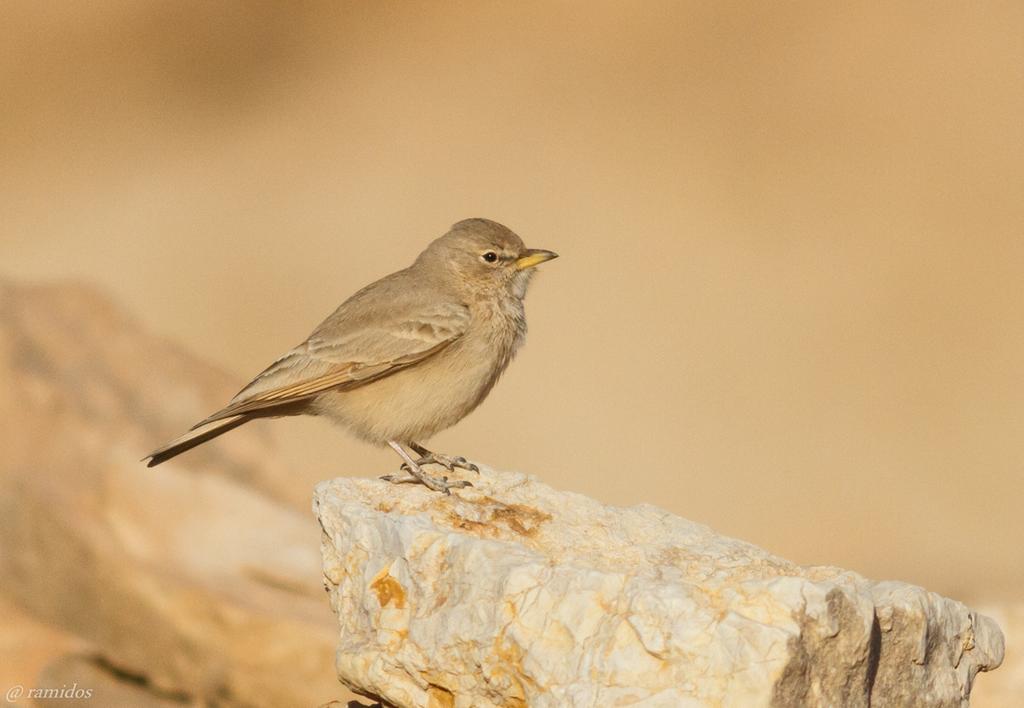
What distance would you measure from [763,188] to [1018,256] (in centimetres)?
420

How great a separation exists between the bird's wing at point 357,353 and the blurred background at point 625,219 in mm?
4525

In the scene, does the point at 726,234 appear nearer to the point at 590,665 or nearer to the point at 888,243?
the point at 888,243

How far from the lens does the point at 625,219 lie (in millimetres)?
23625

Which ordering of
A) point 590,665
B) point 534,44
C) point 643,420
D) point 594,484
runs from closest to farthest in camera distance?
point 590,665
point 594,484
point 643,420
point 534,44

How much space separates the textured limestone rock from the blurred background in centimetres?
692

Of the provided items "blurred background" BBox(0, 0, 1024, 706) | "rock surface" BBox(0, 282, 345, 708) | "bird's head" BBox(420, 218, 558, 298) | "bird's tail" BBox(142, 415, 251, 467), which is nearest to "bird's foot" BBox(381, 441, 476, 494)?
"bird's tail" BBox(142, 415, 251, 467)

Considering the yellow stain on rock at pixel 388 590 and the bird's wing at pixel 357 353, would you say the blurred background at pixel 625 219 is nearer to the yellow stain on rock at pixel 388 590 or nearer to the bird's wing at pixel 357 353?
the bird's wing at pixel 357 353

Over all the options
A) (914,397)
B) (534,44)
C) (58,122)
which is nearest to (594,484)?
(914,397)

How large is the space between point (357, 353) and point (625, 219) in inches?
598

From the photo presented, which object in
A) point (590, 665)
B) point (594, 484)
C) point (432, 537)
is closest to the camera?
point (590, 665)

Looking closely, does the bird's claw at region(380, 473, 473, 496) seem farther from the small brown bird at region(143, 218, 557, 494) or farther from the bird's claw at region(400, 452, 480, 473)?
the small brown bird at region(143, 218, 557, 494)

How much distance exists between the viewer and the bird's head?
31.1ft

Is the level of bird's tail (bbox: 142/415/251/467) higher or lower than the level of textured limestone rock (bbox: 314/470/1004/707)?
higher

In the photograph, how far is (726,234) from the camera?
76.2ft
